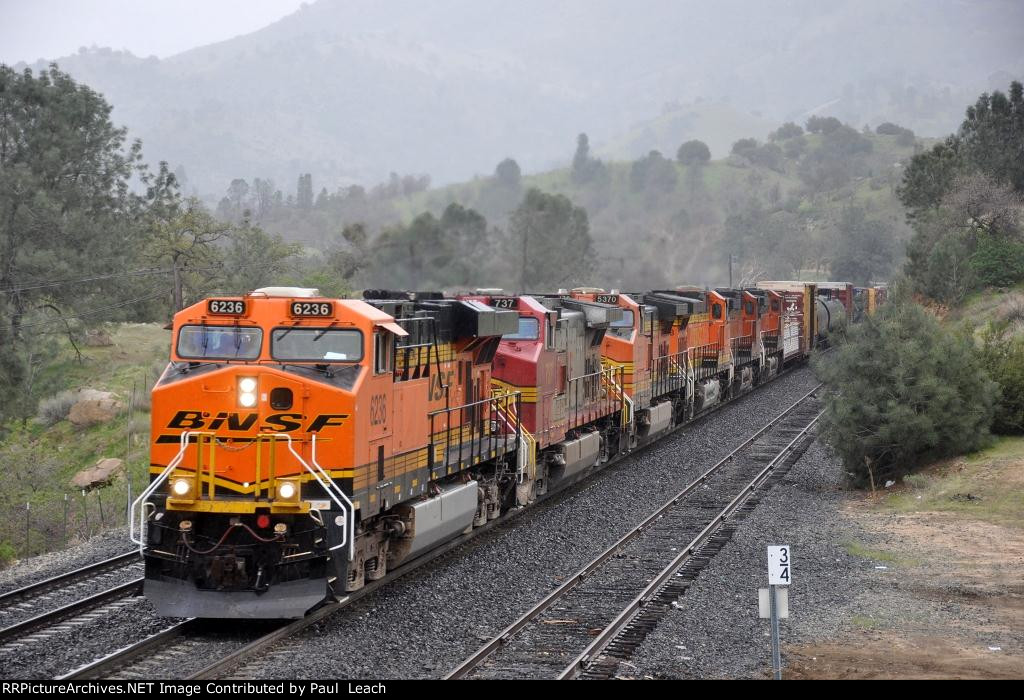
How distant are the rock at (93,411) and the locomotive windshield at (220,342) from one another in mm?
29145

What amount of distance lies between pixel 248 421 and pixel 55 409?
31632mm

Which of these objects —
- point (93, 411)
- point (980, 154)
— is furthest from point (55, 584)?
point (980, 154)

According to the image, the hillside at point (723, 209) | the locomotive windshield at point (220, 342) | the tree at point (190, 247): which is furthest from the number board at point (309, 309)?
the hillside at point (723, 209)

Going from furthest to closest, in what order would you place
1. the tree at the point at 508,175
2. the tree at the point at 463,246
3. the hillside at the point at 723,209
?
the tree at the point at 508,175 < the hillside at the point at 723,209 < the tree at the point at 463,246

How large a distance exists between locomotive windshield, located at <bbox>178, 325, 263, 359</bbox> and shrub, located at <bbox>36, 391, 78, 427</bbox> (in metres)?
30.4

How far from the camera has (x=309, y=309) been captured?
12.4m

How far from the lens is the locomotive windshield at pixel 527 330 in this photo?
20.3 m

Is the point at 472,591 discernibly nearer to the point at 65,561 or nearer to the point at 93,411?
the point at 65,561

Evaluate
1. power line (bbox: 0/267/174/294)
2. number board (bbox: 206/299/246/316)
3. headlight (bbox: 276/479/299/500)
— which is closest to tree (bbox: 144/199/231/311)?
power line (bbox: 0/267/174/294)

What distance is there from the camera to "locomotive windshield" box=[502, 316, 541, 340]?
2031cm

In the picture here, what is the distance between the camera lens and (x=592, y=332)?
2439 cm

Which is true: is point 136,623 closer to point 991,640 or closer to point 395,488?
point 395,488

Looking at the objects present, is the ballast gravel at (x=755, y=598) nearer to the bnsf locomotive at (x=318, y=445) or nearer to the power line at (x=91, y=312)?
the bnsf locomotive at (x=318, y=445)

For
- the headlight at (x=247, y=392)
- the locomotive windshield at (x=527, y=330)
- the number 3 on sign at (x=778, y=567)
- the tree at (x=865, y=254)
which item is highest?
the tree at (x=865, y=254)
